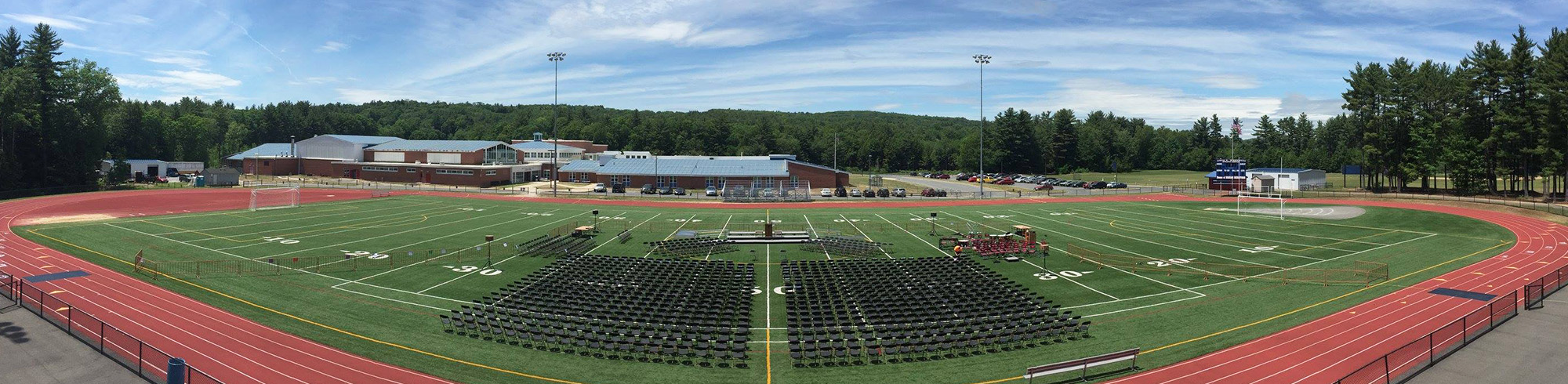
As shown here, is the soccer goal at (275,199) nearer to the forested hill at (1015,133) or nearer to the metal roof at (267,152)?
the forested hill at (1015,133)

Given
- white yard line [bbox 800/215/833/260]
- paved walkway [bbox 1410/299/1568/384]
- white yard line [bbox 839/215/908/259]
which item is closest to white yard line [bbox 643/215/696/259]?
white yard line [bbox 800/215/833/260]

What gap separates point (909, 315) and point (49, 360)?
2502 centimetres

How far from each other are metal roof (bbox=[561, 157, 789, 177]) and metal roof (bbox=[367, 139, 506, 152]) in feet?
42.6

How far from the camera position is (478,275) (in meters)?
33.2

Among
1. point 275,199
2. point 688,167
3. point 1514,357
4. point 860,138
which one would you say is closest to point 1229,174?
point 688,167

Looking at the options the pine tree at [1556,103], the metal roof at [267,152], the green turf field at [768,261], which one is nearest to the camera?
the green turf field at [768,261]

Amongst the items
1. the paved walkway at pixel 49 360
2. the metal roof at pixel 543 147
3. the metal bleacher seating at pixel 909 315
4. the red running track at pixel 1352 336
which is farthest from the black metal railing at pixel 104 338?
the metal roof at pixel 543 147

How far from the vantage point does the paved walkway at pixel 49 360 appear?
18719 millimetres

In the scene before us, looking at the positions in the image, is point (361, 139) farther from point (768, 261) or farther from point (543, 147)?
point (768, 261)

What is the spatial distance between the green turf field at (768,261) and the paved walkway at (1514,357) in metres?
4.65

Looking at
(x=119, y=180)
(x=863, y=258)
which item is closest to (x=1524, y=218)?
(x=863, y=258)

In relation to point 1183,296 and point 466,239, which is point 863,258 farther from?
point 466,239

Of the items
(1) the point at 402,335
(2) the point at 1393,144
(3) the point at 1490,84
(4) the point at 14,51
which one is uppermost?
(4) the point at 14,51

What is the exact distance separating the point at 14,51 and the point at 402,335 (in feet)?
305
